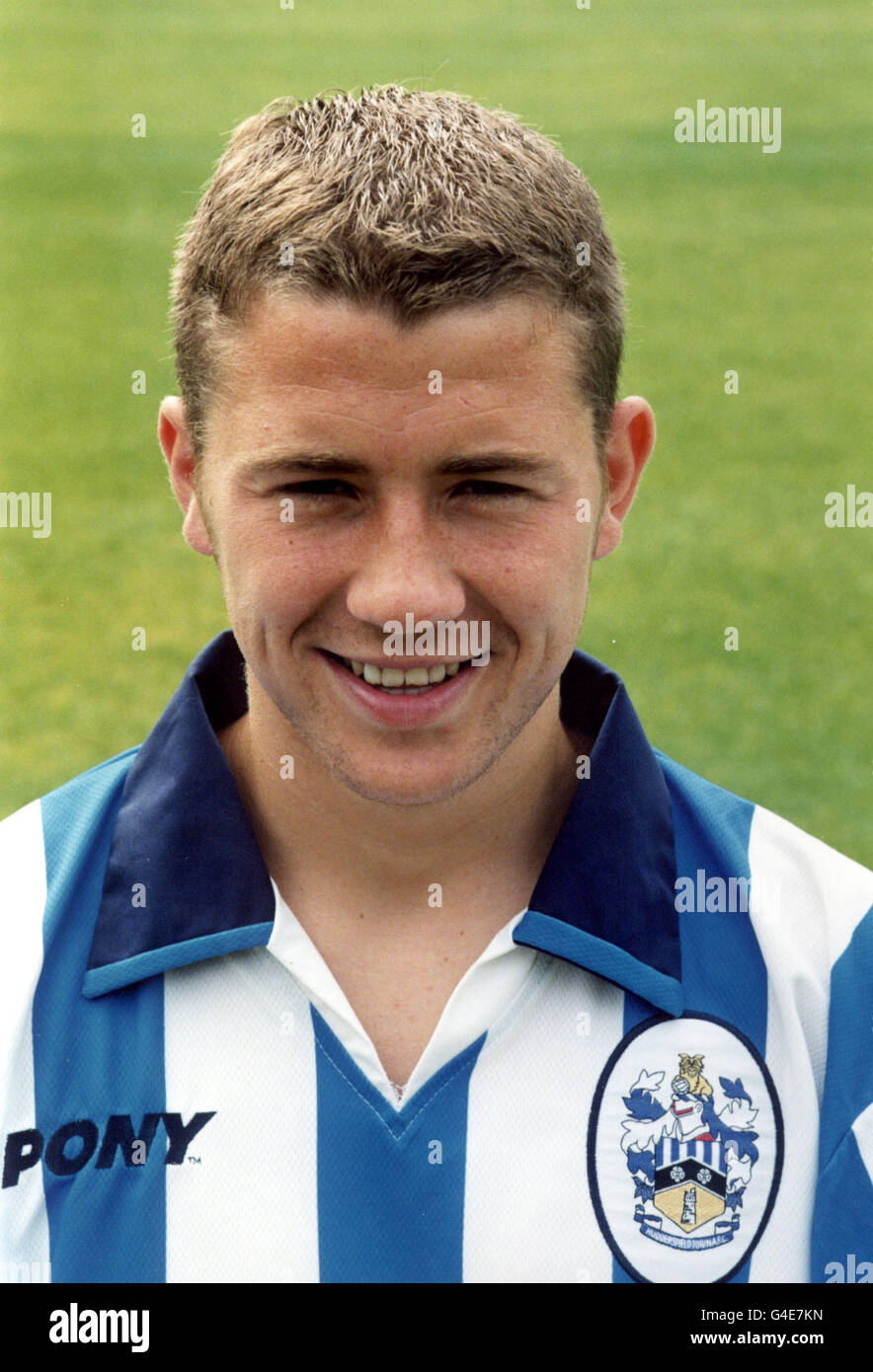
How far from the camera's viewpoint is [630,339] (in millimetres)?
5246

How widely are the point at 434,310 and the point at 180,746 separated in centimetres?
59

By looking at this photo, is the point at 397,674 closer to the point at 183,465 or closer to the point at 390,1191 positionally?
the point at 183,465

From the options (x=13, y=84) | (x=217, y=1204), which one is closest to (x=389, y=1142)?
(x=217, y=1204)

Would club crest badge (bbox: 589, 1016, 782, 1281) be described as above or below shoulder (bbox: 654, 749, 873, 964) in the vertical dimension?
below

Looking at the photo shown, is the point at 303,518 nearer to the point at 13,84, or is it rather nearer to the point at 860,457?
the point at 860,457

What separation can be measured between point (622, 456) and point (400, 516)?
0.36m

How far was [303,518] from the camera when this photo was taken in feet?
5.02

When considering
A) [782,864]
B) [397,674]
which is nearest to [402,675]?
[397,674]

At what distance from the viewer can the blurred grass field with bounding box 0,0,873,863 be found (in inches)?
204

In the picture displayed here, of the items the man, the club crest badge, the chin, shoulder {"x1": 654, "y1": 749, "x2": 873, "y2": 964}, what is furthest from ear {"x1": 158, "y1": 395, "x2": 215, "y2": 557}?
the club crest badge

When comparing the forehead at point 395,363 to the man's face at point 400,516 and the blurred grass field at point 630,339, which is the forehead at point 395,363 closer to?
the man's face at point 400,516

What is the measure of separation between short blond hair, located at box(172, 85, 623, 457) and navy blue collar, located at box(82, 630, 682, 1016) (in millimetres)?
364

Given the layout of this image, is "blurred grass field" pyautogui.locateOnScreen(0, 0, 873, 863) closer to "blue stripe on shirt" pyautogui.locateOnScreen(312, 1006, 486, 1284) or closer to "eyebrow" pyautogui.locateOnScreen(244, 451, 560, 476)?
"blue stripe on shirt" pyautogui.locateOnScreen(312, 1006, 486, 1284)

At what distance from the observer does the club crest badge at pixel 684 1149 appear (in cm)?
167
